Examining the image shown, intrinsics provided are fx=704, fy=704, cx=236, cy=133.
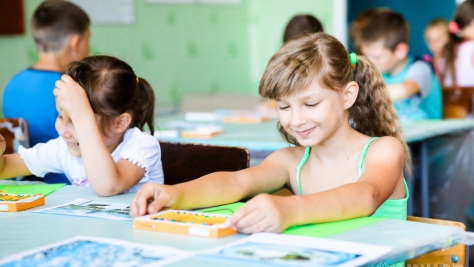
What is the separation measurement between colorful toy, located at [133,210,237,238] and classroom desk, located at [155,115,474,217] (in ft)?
4.29

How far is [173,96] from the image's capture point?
496 centimetres

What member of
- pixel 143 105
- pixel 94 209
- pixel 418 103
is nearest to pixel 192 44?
pixel 418 103

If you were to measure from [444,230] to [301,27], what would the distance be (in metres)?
2.18

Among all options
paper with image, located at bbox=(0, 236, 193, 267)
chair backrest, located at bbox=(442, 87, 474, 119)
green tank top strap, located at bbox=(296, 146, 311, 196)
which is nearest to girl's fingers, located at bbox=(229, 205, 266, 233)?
paper with image, located at bbox=(0, 236, 193, 267)

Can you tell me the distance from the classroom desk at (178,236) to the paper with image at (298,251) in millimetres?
26

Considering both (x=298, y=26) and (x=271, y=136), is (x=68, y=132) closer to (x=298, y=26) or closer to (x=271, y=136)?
(x=271, y=136)

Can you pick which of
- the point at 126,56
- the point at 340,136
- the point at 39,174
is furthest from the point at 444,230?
the point at 126,56

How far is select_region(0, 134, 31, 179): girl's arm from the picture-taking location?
6.18 feet

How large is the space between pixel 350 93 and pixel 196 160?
54 centimetres

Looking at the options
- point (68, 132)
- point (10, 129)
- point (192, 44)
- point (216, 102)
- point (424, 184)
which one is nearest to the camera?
point (68, 132)

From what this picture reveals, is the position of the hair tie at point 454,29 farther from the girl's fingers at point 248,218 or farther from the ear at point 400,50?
the girl's fingers at point 248,218

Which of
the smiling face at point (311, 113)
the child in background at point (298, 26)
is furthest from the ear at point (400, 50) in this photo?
the smiling face at point (311, 113)

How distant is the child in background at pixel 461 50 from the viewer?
182 inches

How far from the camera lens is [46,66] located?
2.81 metres
